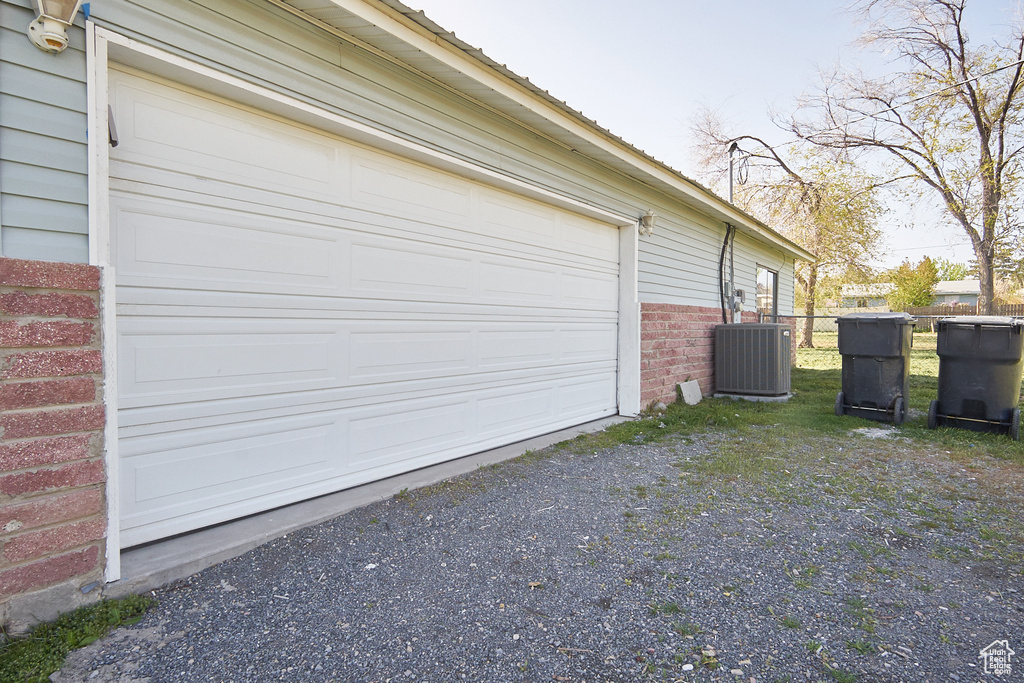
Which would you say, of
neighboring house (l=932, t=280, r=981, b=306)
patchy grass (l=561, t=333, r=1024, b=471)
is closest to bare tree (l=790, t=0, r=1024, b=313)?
patchy grass (l=561, t=333, r=1024, b=471)

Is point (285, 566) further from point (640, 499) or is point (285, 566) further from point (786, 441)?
point (786, 441)

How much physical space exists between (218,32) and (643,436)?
4.83 meters

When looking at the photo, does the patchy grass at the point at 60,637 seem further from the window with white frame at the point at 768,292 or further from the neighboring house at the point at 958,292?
the neighboring house at the point at 958,292

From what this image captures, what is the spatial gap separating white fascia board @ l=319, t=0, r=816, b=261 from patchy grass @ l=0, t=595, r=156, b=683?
3.17 m

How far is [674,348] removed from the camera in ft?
23.1

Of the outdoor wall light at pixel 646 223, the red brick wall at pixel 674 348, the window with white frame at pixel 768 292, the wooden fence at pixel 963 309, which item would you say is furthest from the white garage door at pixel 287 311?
the wooden fence at pixel 963 309

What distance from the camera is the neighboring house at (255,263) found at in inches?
80.4

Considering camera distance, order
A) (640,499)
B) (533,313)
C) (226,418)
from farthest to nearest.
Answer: (533,313) < (640,499) < (226,418)

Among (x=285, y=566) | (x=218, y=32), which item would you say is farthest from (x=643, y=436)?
(x=218, y=32)

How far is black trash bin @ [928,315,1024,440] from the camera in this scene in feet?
16.6

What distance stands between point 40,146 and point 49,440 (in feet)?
3.96

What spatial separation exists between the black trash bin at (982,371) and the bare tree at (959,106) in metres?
12.4

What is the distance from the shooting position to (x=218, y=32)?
8.66 feet

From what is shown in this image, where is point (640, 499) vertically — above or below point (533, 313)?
below
